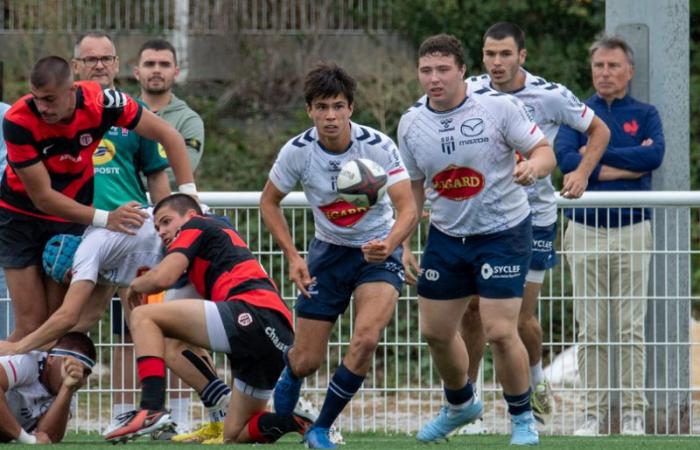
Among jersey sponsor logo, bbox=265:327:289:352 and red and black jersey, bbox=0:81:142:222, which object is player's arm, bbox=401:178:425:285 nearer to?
jersey sponsor logo, bbox=265:327:289:352

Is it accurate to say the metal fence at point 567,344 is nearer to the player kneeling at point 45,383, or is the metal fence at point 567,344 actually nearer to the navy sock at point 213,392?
the navy sock at point 213,392

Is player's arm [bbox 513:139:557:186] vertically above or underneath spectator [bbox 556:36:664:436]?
above

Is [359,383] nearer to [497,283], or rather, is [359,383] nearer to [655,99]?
[497,283]

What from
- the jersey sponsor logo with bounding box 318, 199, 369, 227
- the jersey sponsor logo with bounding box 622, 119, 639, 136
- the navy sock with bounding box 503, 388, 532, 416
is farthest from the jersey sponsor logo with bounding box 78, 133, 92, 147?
the jersey sponsor logo with bounding box 622, 119, 639, 136

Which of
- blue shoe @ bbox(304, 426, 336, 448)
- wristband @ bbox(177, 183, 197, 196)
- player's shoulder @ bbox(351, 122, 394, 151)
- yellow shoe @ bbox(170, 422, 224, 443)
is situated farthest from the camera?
yellow shoe @ bbox(170, 422, 224, 443)

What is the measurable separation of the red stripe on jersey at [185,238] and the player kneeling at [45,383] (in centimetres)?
79

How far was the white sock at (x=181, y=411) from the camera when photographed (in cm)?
1066

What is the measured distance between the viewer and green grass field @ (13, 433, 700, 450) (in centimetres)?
912

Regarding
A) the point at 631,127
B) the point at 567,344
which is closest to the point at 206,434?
the point at 567,344

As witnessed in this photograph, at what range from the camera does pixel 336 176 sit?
30.1 ft

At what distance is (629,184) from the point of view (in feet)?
36.5

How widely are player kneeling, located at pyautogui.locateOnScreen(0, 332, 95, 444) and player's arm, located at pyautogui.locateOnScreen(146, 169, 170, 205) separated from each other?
118 centimetres

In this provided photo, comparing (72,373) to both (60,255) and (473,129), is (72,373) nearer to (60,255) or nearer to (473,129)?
(60,255)

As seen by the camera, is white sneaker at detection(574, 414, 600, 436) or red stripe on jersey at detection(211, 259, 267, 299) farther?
white sneaker at detection(574, 414, 600, 436)
